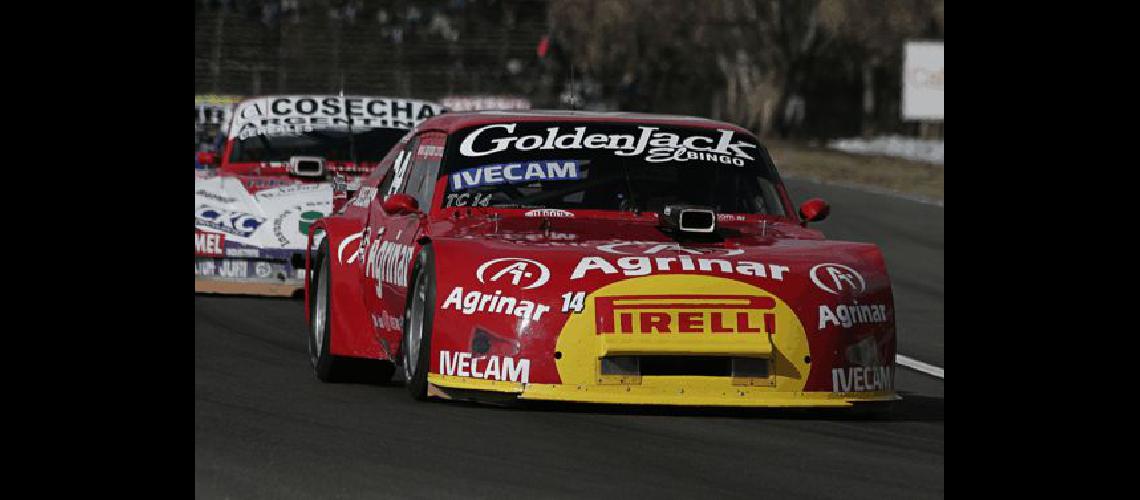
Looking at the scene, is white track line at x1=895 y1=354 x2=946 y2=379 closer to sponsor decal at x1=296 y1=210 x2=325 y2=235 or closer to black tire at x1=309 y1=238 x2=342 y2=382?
black tire at x1=309 y1=238 x2=342 y2=382

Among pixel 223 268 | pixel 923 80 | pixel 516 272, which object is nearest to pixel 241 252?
pixel 223 268

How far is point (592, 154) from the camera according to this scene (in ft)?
31.7

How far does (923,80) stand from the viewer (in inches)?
1857

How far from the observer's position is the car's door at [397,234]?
9.22 meters

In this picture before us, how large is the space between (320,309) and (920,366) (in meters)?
3.36

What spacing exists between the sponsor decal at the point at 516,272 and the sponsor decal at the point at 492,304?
60mm

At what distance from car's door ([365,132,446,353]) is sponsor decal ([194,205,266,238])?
4.12m

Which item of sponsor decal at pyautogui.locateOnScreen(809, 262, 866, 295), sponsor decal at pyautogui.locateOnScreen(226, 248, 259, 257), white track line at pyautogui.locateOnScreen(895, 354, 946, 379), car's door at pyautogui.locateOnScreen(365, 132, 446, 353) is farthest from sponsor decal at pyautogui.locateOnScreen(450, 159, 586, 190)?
sponsor decal at pyautogui.locateOnScreen(226, 248, 259, 257)

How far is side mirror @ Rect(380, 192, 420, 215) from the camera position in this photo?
30.5 ft
